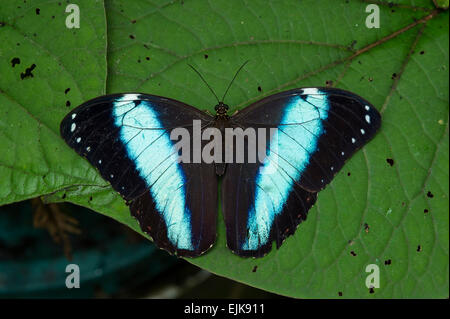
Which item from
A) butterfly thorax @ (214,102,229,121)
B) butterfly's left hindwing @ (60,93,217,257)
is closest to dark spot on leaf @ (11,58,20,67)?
butterfly's left hindwing @ (60,93,217,257)

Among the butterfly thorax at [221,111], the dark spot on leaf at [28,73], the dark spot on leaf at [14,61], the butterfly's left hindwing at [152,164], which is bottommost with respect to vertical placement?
the butterfly's left hindwing at [152,164]

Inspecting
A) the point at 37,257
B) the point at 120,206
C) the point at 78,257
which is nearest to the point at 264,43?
the point at 120,206

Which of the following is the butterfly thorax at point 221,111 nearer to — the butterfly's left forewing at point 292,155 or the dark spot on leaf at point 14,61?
the butterfly's left forewing at point 292,155

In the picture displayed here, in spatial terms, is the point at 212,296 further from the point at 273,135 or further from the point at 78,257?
the point at 273,135

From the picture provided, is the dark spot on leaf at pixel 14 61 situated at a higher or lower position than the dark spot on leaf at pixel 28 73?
higher

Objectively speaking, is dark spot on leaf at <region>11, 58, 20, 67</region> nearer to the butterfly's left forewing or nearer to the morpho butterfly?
the morpho butterfly

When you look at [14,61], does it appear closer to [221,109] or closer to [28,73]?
[28,73]

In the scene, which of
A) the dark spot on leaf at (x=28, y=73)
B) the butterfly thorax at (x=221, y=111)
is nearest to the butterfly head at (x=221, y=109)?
the butterfly thorax at (x=221, y=111)
